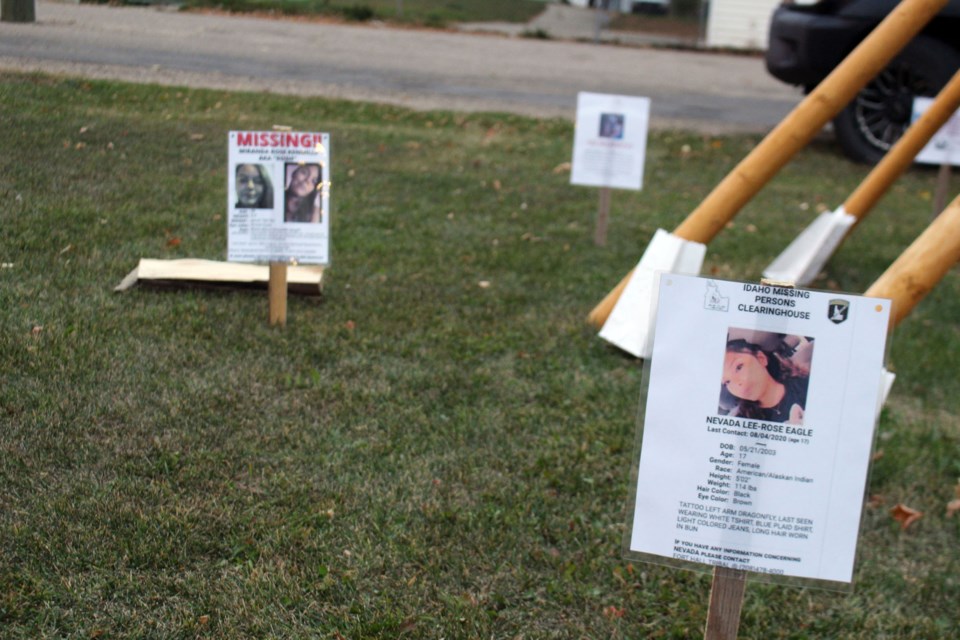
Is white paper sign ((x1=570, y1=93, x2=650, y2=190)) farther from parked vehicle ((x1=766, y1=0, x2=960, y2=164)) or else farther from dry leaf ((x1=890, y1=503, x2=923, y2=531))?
parked vehicle ((x1=766, y1=0, x2=960, y2=164))

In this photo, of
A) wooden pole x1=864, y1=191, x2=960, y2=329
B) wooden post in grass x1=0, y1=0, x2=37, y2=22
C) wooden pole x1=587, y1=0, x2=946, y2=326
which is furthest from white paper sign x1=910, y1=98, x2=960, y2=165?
wooden post in grass x1=0, y1=0, x2=37, y2=22

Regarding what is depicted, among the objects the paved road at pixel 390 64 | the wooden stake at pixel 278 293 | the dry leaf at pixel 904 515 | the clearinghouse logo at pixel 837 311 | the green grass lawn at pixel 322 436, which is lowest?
the dry leaf at pixel 904 515

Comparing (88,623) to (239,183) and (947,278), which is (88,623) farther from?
(947,278)

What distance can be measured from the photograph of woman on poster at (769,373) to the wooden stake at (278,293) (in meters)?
2.74

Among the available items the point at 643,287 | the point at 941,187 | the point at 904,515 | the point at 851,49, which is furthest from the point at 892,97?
the point at 904,515

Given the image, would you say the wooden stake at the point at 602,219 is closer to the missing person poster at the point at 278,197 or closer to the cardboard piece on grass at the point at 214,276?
the cardboard piece on grass at the point at 214,276

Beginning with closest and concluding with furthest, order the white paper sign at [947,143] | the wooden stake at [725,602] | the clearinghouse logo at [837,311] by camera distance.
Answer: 1. the clearinghouse logo at [837,311]
2. the wooden stake at [725,602]
3. the white paper sign at [947,143]

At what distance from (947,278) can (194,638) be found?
627 cm

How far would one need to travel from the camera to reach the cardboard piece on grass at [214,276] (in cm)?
456

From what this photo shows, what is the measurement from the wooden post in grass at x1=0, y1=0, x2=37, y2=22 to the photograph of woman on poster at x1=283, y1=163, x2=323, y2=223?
3.78 ft

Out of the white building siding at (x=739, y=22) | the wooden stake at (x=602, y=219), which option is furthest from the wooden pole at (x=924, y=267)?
the white building siding at (x=739, y=22)

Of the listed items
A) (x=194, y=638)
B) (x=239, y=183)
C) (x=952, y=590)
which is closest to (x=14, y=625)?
(x=194, y=638)

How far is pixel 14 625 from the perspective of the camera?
2480 mm

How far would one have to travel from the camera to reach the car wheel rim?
9633 millimetres
